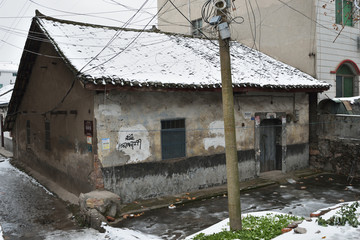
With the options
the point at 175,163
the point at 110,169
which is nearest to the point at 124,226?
the point at 110,169

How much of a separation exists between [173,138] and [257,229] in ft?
15.2

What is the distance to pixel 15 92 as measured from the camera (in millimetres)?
14078

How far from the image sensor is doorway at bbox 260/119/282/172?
12.4 m

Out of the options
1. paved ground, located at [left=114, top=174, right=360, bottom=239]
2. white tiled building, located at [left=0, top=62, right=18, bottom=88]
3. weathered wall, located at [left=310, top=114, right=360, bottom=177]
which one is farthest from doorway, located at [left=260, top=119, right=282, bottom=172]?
white tiled building, located at [left=0, top=62, right=18, bottom=88]

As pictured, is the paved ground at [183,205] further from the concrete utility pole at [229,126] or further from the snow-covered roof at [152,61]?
the snow-covered roof at [152,61]

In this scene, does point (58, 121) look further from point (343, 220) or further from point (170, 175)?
point (343, 220)

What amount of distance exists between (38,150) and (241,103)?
8.39 m

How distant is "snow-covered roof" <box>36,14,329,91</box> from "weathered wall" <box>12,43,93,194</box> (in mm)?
774

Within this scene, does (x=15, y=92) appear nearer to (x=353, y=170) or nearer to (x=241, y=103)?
(x=241, y=103)

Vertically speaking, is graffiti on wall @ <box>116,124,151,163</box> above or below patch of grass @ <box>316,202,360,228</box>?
above

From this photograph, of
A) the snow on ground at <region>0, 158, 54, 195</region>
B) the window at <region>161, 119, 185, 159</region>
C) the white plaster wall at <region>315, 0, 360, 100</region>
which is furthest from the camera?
the white plaster wall at <region>315, 0, 360, 100</region>

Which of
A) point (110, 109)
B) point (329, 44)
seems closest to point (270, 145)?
point (329, 44)

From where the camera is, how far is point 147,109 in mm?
9273

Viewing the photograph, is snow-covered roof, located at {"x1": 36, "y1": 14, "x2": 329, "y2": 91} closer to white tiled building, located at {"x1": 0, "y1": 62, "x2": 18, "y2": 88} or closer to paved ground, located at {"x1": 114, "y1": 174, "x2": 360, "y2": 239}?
paved ground, located at {"x1": 114, "y1": 174, "x2": 360, "y2": 239}
